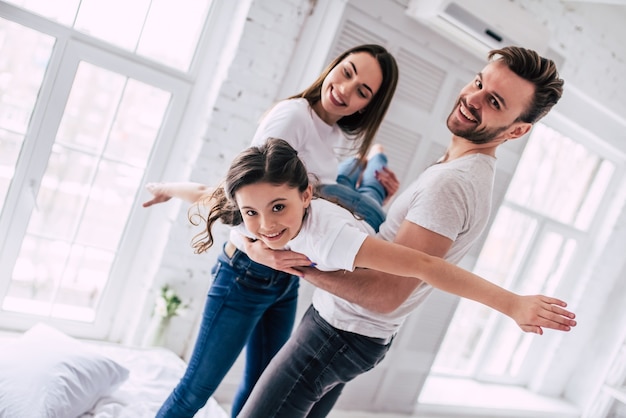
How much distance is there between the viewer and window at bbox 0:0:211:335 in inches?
86.9

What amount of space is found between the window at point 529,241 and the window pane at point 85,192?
8.85 feet

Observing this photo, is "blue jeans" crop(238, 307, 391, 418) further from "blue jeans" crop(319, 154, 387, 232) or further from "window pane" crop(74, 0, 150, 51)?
"window pane" crop(74, 0, 150, 51)

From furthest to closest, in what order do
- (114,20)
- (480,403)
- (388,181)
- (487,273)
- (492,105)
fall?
(487,273)
(480,403)
(114,20)
(388,181)
(492,105)

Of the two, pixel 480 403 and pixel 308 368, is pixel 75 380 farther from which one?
pixel 480 403

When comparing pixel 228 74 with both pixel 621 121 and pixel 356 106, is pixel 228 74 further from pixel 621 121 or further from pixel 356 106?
pixel 621 121

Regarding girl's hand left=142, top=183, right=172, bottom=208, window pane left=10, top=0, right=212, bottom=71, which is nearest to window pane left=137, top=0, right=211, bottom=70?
window pane left=10, top=0, right=212, bottom=71

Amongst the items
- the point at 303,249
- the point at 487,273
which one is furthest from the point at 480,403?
the point at 303,249

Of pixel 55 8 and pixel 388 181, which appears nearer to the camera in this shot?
pixel 388 181

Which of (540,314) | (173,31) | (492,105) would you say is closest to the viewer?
(540,314)

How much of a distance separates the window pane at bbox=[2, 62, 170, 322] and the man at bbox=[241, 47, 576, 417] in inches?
49.9

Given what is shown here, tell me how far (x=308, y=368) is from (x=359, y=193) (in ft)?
1.97

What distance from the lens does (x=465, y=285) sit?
3.99 feet

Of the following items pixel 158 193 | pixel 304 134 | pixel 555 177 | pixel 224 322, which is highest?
pixel 555 177

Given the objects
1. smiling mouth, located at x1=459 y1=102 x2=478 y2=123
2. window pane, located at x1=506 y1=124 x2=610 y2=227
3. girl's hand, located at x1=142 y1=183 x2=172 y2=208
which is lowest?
girl's hand, located at x1=142 y1=183 x2=172 y2=208
